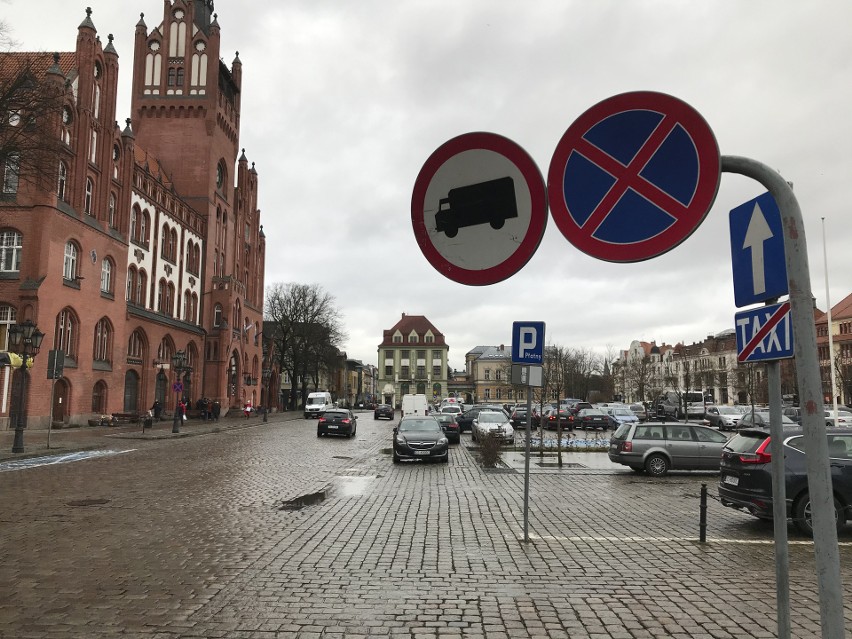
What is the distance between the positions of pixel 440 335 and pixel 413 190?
118 m

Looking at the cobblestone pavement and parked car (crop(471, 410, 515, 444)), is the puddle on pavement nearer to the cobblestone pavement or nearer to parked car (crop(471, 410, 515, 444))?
the cobblestone pavement

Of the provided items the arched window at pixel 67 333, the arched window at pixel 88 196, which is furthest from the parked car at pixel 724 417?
the arched window at pixel 88 196

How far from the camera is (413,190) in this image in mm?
2580

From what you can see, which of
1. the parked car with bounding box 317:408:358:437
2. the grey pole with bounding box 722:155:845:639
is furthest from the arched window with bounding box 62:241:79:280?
the grey pole with bounding box 722:155:845:639

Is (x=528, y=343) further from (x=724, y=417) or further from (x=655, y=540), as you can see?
(x=724, y=417)

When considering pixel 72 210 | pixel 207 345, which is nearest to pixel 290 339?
pixel 207 345

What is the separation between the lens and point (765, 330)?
3.09 m

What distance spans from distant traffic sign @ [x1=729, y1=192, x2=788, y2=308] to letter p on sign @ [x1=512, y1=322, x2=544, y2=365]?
680 centimetres

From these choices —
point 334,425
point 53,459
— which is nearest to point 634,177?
point 53,459

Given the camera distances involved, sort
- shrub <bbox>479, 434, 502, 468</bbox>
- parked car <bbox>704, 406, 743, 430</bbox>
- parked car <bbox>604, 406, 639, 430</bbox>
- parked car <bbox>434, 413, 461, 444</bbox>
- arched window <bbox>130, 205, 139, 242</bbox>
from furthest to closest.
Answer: parked car <bbox>604, 406, 639, 430</bbox>
arched window <bbox>130, 205, 139, 242</bbox>
parked car <bbox>704, 406, 743, 430</bbox>
parked car <bbox>434, 413, 461, 444</bbox>
shrub <bbox>479, 434, 502, 468</bbox>

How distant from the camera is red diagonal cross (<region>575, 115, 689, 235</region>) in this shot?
215 cm

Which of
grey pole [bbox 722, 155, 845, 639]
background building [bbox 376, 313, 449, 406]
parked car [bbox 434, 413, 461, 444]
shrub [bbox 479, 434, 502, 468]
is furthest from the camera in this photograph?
background building [bbox 376, 313, 449, 406]

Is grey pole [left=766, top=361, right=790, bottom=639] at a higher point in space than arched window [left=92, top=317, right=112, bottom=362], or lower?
lower

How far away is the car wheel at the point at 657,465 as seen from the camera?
1806 cm
